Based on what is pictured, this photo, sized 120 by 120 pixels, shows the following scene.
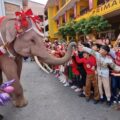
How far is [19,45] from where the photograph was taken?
13.4 feet

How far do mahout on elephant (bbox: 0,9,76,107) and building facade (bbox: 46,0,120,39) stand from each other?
318 inches

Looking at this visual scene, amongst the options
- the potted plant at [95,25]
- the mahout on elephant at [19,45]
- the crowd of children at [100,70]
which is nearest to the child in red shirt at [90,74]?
the crowd of children at [100,70]

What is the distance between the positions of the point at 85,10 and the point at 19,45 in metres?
17.6

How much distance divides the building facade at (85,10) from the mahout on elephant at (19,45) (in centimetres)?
809

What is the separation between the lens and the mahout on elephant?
406 cm

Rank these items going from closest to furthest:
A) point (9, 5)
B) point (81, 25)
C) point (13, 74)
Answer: point (13, 74) < point (9, 5) < point (81, 25)

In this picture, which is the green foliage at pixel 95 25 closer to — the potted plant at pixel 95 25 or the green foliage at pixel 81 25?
the potted plant at pixel 95 25

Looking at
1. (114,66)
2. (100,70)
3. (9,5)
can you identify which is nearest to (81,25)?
(9,5)

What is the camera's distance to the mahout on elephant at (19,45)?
13.3ft

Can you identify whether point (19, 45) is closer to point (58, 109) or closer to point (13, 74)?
point (13, 74)

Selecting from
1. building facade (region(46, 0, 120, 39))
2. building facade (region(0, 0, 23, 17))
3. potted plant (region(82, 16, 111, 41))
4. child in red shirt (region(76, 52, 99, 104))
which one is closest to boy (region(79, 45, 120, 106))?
child in red shirt (region(76, 52, 99, 104))

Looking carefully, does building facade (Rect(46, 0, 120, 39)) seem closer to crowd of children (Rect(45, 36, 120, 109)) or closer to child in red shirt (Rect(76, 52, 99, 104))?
crowd of children (Rect(45, 36, 120, 109))

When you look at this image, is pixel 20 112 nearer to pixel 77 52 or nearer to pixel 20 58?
pixel 20 58

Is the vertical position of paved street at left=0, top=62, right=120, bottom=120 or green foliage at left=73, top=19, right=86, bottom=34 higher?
green foliage at left=73, top=19, right=86, bottom=34
